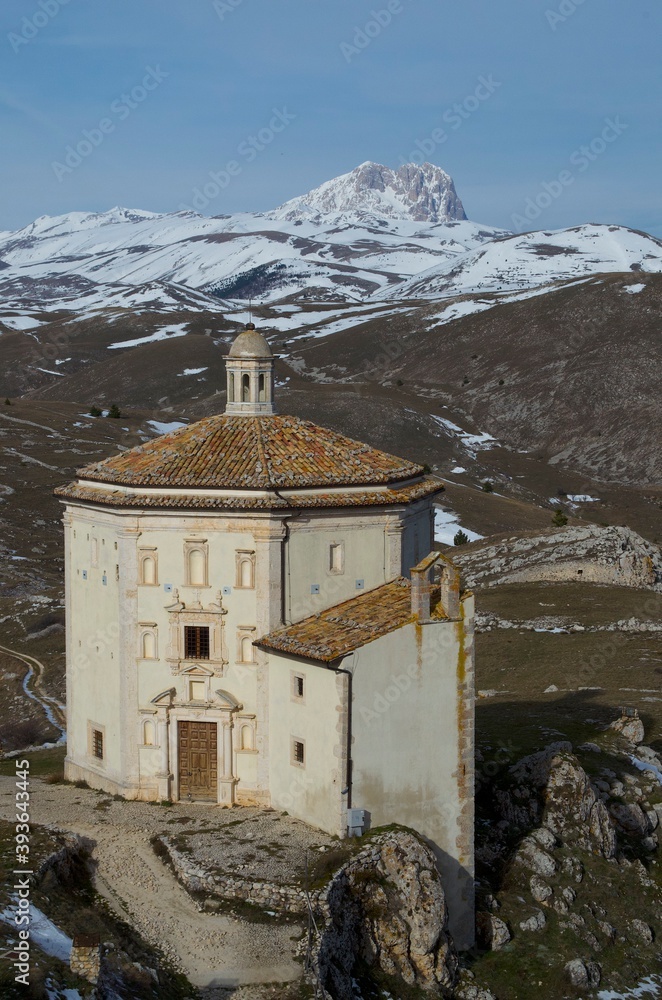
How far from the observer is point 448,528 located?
341 ft

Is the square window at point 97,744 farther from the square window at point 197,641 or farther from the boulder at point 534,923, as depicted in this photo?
the boulder at point 534,923

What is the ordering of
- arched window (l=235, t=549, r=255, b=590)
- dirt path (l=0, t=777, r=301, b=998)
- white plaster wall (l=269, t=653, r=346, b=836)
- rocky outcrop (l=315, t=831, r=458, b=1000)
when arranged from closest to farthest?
dirt path (l=0, t=777, r=301, b=998) < rocky outcrop (l=315, t=831, r=458, b=1000) < white plaster wall (l=269, t=653, r=346, b=836) < arched window (l=235, t=549, r=255, b=590)

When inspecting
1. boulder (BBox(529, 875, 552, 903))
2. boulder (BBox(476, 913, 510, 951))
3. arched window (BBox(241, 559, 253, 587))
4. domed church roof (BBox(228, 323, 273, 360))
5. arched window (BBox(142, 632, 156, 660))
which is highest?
domed church roof (BBox(228, 323, 273, 360))

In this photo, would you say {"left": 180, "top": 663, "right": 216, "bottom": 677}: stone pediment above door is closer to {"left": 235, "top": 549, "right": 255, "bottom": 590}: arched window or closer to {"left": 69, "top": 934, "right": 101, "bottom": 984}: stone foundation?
{"left": 235, "top": 549, "right": 255, "bottom": 590}: arched window

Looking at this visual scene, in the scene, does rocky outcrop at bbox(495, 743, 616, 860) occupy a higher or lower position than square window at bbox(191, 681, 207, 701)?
lower

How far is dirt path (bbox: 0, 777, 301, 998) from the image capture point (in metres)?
28.3

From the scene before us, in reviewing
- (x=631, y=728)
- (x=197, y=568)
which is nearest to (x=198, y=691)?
(x=197, y=568)

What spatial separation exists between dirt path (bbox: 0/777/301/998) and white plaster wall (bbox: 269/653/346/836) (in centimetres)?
252

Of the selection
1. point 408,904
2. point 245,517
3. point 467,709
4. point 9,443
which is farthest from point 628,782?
point 9,443

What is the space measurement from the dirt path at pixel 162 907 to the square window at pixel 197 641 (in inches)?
167

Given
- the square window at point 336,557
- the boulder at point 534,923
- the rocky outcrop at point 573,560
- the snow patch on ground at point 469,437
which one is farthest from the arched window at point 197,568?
the snow patch on ground at point 469,437

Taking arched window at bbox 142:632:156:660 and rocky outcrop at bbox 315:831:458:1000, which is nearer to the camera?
rocky outcrop at bbox 315:831:458:1000

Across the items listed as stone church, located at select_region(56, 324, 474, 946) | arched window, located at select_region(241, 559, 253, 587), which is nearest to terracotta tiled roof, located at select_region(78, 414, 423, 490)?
stone church, located at select_region(56, 324, 474, 946)

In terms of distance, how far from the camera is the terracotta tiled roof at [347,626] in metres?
33.2
